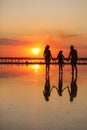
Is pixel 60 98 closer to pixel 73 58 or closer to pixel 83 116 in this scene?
pixel 83 116

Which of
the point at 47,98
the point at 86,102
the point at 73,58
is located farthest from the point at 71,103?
the point at 73,58

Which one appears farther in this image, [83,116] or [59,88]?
[59,88]

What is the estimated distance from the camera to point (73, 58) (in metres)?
20.0

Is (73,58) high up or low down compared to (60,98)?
up

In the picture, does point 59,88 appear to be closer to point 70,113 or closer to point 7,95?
point 7,95

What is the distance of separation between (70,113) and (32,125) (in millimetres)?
1409

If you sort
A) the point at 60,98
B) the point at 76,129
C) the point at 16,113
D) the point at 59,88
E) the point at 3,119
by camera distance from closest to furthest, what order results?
the point at 76,129 → the point at 3,119 → the point at 16,113 → the point at 60,98 → the point at 59,88

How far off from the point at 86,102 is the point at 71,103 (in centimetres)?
38

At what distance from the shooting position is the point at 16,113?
8.62 m

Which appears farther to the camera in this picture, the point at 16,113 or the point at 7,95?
the point at 7,95

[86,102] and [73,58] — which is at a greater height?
[73,58]

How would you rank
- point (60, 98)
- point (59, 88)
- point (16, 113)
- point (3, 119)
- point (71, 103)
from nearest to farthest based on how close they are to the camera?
1. point (3, 119)
2. point (16, 113)
3. point (71, 103)
4. point (60, 98)
5. point (59, 88)

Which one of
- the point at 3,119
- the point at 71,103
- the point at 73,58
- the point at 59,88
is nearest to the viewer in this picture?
the point at 3,119

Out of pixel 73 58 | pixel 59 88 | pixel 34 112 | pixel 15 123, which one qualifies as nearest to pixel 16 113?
pixel 34 112
